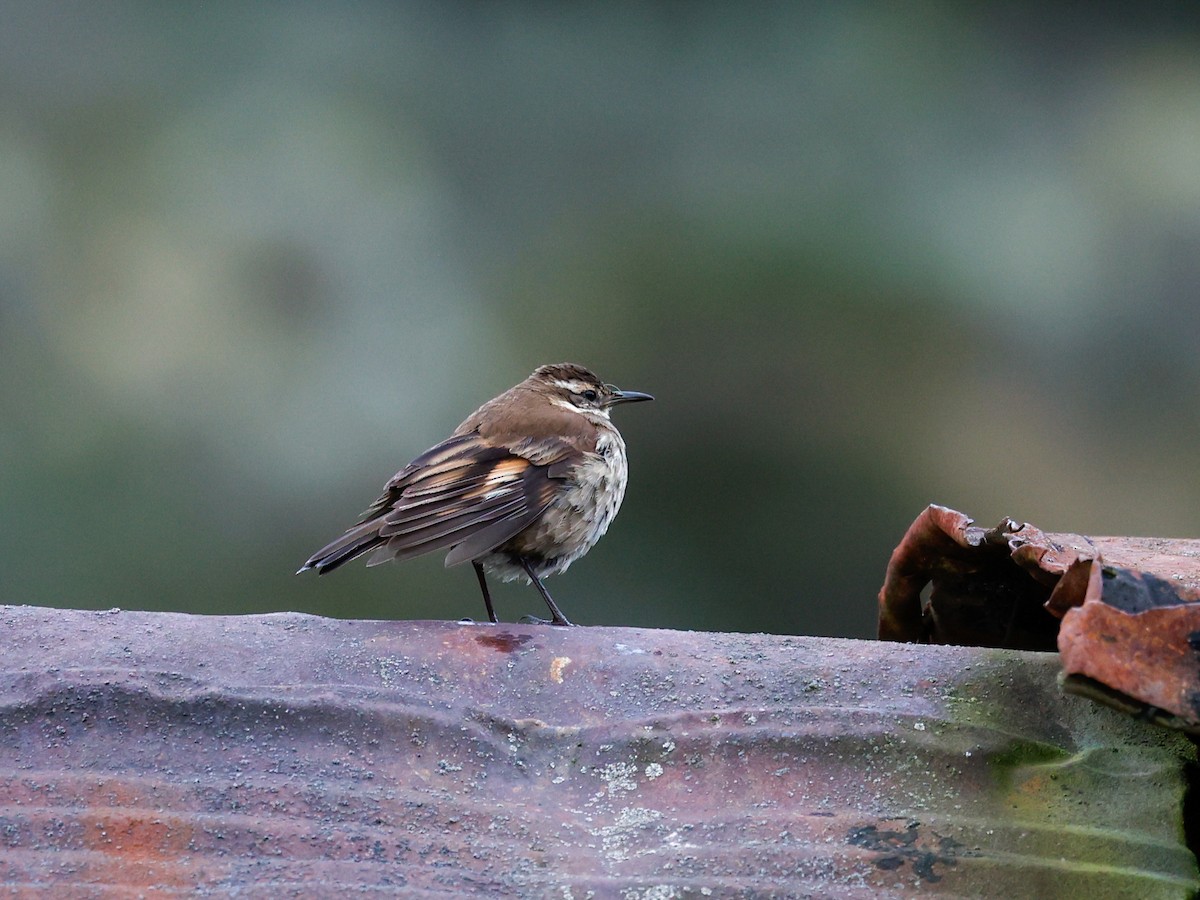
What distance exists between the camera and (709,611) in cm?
607

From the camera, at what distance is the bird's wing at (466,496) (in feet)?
11.8

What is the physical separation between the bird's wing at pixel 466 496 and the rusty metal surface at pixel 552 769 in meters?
1.12

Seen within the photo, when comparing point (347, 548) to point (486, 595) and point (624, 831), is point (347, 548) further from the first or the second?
point (624, 831)

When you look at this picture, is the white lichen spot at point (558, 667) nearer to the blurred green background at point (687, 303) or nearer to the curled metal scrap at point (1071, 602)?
the curled metal scrap at point (1071, 602)

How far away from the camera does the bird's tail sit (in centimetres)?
356

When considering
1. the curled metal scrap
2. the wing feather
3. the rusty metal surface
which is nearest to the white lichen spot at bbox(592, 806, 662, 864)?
the rusty metal surface

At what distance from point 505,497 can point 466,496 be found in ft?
0.50

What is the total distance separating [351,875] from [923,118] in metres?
5.20

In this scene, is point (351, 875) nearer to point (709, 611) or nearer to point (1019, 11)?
point (709, 611)

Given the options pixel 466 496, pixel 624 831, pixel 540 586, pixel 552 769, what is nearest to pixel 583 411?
pixel 540 586

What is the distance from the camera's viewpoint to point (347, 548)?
11.8 ft

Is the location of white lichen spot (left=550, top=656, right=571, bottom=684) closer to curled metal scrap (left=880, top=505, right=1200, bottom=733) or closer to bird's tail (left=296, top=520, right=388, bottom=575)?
curled metal scrap (left=880, top=505, right=1200, bottom=733)

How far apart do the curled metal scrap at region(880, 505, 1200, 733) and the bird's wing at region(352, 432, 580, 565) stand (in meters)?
1.15

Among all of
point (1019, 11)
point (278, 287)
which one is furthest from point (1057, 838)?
point (1019, 11)
